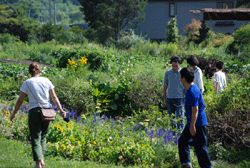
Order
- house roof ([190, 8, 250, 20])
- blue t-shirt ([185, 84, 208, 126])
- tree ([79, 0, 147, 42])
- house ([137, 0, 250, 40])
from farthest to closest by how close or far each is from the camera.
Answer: house ([137, 0, 250, 40])
tree ([79, 0, 147, 42])
house roof ([190, 8, 250, 20])
blue t-shirt ([185, 84, 208, 126])

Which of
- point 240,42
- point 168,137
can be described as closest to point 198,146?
point 168,137

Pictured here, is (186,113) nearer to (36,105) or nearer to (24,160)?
(36,105)

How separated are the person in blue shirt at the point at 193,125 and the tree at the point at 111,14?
38.4m

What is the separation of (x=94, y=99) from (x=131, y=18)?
34.8 metres

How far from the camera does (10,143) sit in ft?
34.8

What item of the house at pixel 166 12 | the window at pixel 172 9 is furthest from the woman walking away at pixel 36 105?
the window at pixel 172 9

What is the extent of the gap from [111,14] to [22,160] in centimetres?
3859

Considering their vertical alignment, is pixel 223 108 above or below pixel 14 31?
above

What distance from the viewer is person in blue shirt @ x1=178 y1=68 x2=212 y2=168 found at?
8.50 metres

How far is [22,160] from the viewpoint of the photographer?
9484 millimetres

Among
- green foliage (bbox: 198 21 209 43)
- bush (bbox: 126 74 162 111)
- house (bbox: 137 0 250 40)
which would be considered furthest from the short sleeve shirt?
house (bbox: 137 0 250 40)

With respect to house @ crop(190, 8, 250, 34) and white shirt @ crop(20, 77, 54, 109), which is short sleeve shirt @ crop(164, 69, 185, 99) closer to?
white shirt @ crop(20, 77, 54, 109)

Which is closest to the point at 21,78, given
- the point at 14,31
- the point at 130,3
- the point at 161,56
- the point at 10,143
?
the point at 10,143

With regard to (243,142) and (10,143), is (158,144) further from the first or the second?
(10,143)
